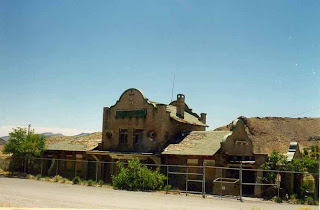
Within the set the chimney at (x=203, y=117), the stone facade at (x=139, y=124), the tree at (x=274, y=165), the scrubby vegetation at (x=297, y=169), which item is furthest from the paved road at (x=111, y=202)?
the chimney at (x=203, y=117)

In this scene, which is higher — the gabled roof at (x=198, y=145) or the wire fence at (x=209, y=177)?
the gabled roof at (x=198, y=145)

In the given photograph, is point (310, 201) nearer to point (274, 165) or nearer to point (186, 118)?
point (274, 165)

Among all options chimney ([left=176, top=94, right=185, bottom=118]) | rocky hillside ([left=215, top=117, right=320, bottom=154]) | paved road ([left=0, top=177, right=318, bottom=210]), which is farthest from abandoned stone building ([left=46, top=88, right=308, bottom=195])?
rocky hillside ([left=215, top=117, right=320, bottom=154])

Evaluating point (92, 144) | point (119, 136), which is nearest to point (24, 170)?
point (92, 144)

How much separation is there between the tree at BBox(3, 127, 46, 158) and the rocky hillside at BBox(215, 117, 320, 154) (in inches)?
2628

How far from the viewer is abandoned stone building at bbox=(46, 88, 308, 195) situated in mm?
27172

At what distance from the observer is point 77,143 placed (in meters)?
36.2

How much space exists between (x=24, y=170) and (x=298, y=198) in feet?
83.4

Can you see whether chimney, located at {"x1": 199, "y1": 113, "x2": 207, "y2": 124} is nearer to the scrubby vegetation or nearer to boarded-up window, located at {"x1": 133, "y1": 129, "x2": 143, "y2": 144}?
boarded-up window, located at {"x1": 133, "y1": 129, "x2": 143, "y2": 144}

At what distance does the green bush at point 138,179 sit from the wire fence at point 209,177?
33.5 inches

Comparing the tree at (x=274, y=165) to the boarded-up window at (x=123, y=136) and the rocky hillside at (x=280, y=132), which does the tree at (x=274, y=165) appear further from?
the rocky hillside at (x=280, y=132)

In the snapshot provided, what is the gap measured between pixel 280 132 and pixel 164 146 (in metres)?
84.7

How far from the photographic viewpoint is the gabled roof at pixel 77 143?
113ft

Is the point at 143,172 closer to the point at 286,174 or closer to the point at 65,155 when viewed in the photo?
the point at 286,174
